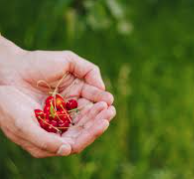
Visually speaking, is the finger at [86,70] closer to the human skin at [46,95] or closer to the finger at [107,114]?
the human skin at [46,95]

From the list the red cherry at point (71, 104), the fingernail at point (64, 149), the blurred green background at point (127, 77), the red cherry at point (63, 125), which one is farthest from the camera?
the blurred green background at point (127, 77)

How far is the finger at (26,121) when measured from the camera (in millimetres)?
1853

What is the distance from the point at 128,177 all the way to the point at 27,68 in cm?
89

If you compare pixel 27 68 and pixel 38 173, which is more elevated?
pixel 27 68

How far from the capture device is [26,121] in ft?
6.28

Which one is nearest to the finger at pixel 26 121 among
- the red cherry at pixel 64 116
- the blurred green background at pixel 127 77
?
the red cherry at pixel 64 116

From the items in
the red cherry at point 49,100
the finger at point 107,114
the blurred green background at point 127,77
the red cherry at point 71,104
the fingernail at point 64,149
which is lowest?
the blurred green background at point 127,77

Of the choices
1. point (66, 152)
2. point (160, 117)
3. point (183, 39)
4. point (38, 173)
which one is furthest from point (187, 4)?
point (66, 152)

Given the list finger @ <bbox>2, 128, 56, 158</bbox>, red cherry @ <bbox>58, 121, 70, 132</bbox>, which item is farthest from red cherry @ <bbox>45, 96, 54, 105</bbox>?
finger @ <bbox>2, 128, 56, 158</bbox>

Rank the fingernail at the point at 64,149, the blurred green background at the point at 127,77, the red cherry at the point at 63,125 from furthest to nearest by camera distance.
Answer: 1. the blurred green background at the point at 127,77
2. the red cherry at the point at 63,125
3. the fingernail at the point at 64,149

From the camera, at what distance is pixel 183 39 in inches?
158

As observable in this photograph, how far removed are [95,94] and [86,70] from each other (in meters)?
0.12

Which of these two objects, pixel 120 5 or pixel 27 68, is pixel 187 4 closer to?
pixel 120 5

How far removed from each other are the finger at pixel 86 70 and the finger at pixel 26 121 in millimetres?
251
